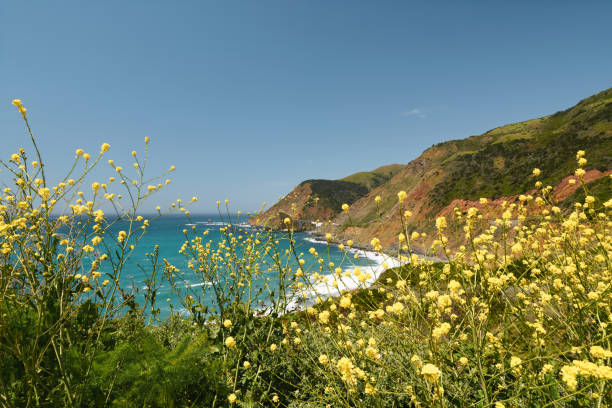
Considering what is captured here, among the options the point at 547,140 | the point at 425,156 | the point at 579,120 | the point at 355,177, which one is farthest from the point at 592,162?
the point at 355,177

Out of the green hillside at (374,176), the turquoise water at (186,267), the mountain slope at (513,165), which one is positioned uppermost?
the green hillside at (374,176)

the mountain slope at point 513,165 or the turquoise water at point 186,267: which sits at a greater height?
the mountain slope at point 513,165

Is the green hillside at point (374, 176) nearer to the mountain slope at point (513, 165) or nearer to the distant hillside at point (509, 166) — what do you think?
the distant hillside at point (509, 166)

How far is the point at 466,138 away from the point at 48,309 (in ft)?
315

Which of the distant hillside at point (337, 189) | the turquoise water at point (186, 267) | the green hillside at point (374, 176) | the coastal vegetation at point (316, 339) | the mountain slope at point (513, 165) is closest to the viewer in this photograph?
the coastal vegetation at point (316, 339)

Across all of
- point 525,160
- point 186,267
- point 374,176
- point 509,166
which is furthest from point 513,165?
point 374,176

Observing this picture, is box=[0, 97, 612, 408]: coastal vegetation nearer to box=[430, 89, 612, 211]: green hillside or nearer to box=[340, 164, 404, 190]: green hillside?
box=[430, 89, 612, 211]: green hillside

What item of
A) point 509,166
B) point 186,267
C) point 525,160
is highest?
point 525,160

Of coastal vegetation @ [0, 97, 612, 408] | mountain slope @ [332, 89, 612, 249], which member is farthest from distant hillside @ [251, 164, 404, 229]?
coastal vegetation @ [0, 97, 612, 408]

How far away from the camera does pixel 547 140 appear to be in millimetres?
49500

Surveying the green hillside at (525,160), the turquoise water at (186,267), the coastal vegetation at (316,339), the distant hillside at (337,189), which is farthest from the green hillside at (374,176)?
the coastal vegetation at (316,339)

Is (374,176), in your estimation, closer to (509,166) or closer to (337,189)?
(337,189)

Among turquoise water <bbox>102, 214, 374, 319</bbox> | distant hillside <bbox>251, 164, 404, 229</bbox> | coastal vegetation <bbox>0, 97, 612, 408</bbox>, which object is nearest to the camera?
coastal vegetation <bbox>0, 97, 612, 408</bbox>

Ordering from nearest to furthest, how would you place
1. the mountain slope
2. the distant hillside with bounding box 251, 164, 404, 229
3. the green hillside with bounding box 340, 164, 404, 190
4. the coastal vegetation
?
the coastal vegetation → the mountain slope → the distant hillside with bounding box 251, 164, 404, 229 → the green hillside with bounding box 340, 164, 404, 190
